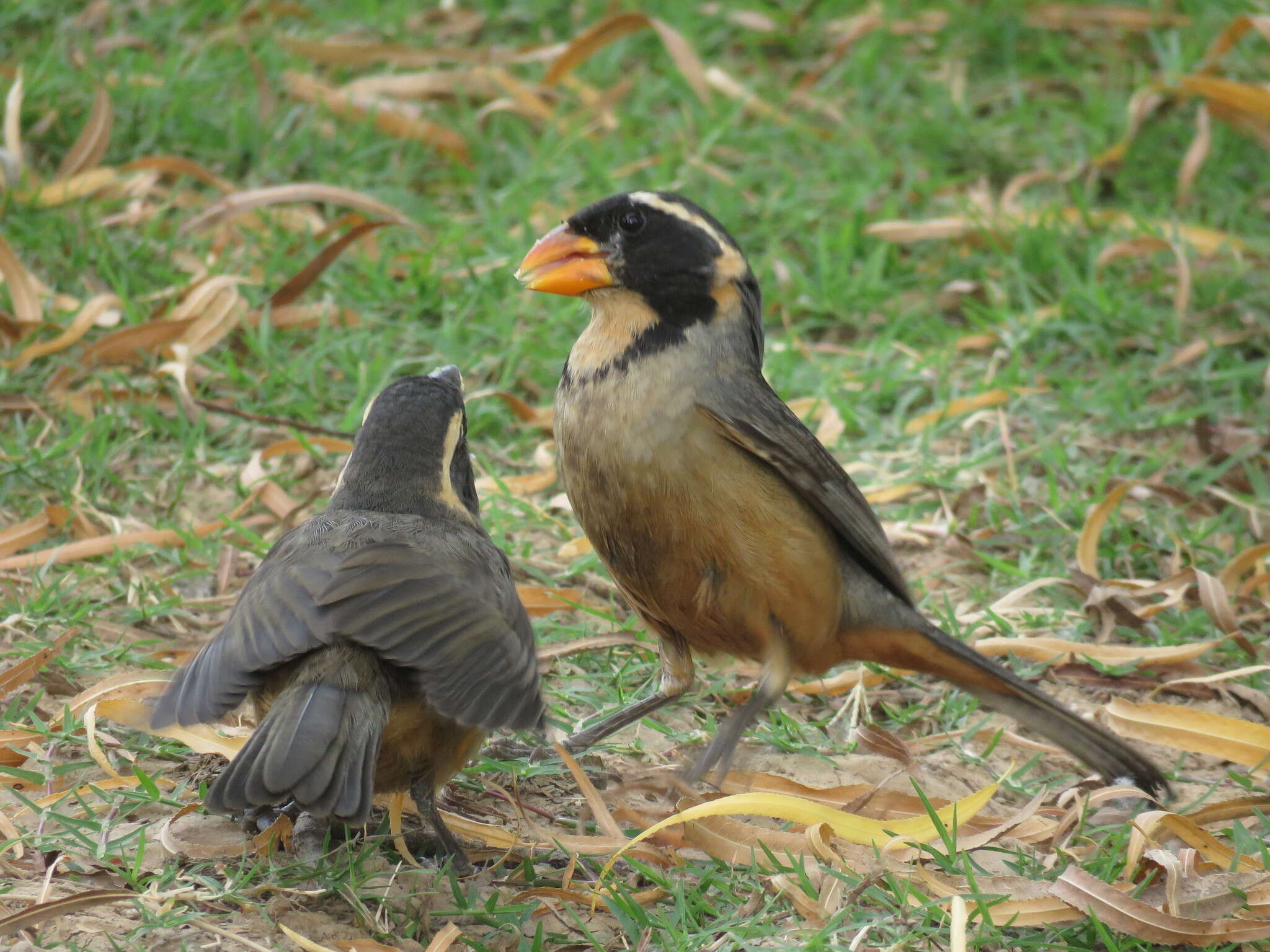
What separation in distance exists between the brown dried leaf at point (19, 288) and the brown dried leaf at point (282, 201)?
0.90 m

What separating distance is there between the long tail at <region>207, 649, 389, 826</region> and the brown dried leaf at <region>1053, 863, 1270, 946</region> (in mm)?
1712

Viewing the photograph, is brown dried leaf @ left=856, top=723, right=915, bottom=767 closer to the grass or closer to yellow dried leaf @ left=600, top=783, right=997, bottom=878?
the grass

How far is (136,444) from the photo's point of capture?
5.75m

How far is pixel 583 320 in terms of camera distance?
6.77m

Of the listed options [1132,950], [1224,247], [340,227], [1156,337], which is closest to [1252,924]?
[1132,950]

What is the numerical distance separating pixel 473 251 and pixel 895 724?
10.9 feet

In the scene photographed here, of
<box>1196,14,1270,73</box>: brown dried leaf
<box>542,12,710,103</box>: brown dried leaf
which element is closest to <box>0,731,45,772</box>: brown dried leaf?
<box>542,12,710,103</box>: brown dried leaf

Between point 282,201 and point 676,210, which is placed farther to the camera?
point 282,201

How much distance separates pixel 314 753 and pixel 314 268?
3.71 meters

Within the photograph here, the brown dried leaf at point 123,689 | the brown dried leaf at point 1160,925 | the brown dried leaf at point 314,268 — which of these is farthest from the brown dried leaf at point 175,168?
the brown dried leaf at point 1160,925

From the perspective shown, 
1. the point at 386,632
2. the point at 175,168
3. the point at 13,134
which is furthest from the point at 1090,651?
the point at 13,134

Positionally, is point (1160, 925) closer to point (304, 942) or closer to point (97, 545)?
point (304, 942)

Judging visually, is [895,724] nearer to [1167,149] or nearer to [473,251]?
[473,251]

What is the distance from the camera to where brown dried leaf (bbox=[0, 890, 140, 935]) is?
320cm
